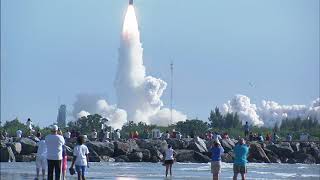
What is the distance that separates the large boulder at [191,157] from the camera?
6531 centimetres

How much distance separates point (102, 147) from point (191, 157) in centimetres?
729

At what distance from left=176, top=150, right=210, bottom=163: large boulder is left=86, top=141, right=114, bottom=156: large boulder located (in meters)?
5.20

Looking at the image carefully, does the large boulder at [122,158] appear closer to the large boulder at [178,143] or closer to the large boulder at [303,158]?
the large boulder at [178,143]

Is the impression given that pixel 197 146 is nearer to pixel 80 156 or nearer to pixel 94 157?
pixel 94 157

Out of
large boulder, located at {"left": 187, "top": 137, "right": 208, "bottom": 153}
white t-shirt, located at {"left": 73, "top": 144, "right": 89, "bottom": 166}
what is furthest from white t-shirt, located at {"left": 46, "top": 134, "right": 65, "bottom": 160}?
large boulder, located at {"left": 187, "top": 137, "right": 208, "bottom": 153}

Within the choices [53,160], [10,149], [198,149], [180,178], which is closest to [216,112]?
[198,149]

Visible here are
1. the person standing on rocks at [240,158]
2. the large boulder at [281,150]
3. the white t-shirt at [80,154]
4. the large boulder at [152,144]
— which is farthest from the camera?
the large boulder at [281,150]

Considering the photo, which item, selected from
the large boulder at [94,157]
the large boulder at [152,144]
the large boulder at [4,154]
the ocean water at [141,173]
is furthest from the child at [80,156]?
the large boulder at [152,144]

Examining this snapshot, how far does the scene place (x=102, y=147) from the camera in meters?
63.4

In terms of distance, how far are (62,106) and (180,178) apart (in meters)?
105

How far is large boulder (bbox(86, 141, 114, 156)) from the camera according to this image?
2466 inches

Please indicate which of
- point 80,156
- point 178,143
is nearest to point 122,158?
point 178,143

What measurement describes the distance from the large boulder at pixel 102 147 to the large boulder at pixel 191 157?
5.20 meters

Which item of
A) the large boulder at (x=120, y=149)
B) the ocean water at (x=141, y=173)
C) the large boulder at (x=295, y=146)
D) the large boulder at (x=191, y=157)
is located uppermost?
the large boulder at (x=295, y=146)
